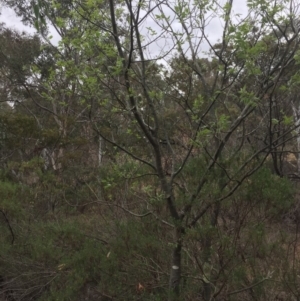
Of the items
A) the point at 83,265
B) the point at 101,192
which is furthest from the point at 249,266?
the point at 101,192

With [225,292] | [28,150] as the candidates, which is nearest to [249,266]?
[225,292]

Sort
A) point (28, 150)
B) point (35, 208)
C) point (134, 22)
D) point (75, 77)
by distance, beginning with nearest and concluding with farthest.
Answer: point (134, 22) < point (75, 77) < point (35, 208) < point (28, 150)

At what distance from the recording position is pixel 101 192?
19.9 ft

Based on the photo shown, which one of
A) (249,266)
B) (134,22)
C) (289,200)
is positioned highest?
(134,22)

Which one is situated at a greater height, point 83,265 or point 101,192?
point 101,192

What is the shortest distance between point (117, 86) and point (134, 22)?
952 millimetres

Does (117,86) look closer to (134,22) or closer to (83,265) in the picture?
(134,22)

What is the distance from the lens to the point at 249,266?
387cm

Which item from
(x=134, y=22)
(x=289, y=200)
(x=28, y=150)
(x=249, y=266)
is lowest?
(x=249, y=266)

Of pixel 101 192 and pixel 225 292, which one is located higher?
pixel 101 192

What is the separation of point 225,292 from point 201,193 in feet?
2.96

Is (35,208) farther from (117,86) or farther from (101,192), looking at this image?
(117,86)

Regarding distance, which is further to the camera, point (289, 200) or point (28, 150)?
point (28, 150)

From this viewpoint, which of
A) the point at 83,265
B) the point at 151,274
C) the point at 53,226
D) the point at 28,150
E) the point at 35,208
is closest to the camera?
the point at 151,274
